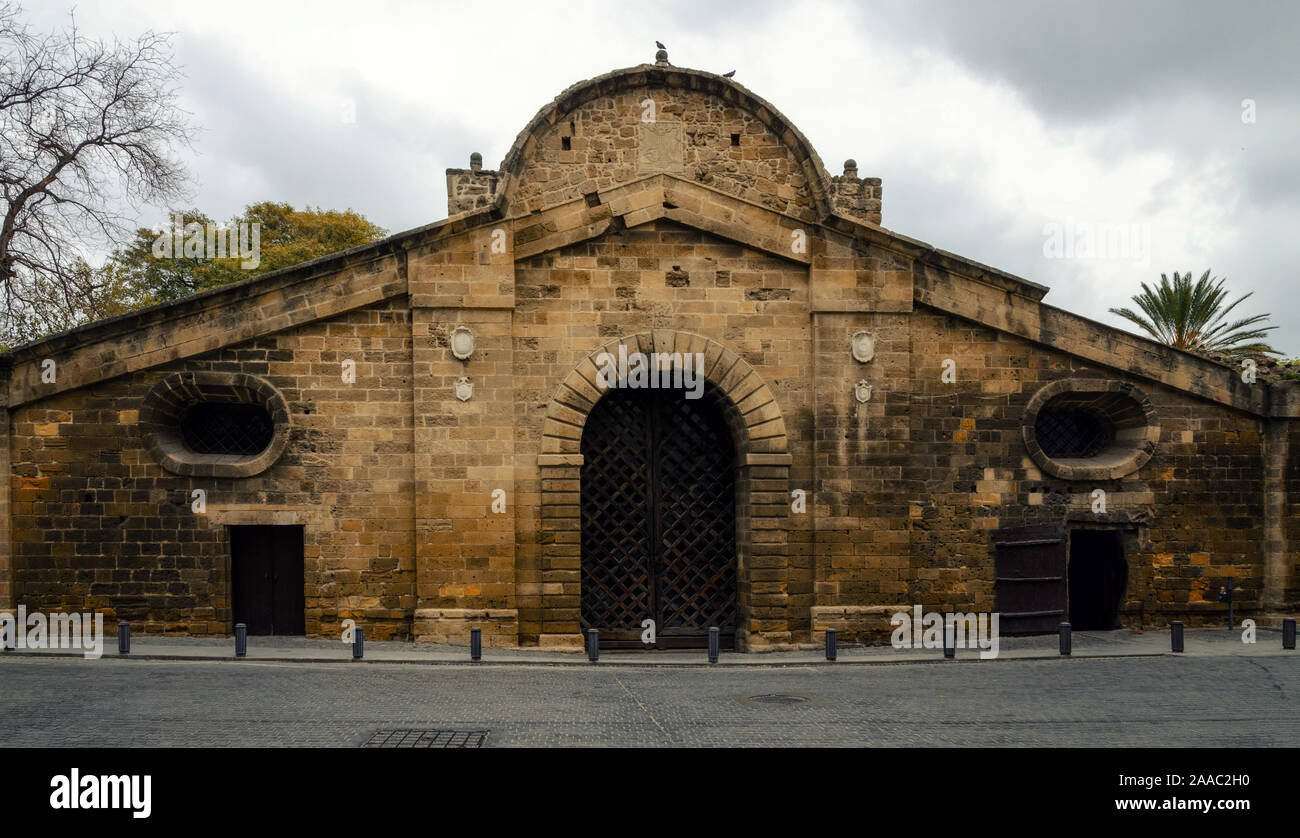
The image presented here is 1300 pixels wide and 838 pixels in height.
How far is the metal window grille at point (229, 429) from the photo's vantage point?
632 inches

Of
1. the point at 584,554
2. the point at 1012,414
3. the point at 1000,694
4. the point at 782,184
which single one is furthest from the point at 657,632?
the point at 782,184

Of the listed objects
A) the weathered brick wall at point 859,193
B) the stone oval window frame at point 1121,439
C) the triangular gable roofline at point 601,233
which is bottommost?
the stone oval window frame at point 1121,439

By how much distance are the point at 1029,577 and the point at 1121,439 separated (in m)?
3.36

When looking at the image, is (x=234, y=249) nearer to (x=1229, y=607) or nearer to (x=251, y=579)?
(x=251, y=579)

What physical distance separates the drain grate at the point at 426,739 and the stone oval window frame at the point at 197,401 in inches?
289

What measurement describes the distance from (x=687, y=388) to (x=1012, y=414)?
232 inches

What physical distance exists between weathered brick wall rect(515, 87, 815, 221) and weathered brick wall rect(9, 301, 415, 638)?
4.73 m

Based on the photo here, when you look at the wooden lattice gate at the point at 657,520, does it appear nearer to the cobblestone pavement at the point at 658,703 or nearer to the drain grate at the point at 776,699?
the cobblestone pavement at the point at 658,703

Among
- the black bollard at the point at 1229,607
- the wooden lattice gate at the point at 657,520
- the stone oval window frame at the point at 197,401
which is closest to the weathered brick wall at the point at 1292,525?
the black bollard at the point at 1229,607

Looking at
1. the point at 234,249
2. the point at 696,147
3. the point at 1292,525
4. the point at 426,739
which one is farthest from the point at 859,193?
the point at 234,249

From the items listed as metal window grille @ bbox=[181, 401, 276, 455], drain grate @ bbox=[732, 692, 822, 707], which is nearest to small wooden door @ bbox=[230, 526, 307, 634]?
metal window grille @ bbox=[181, 401, 276, 455]

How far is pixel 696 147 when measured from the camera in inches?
693

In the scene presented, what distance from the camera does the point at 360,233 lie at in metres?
37.3

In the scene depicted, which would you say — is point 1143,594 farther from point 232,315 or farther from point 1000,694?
point 232,315
